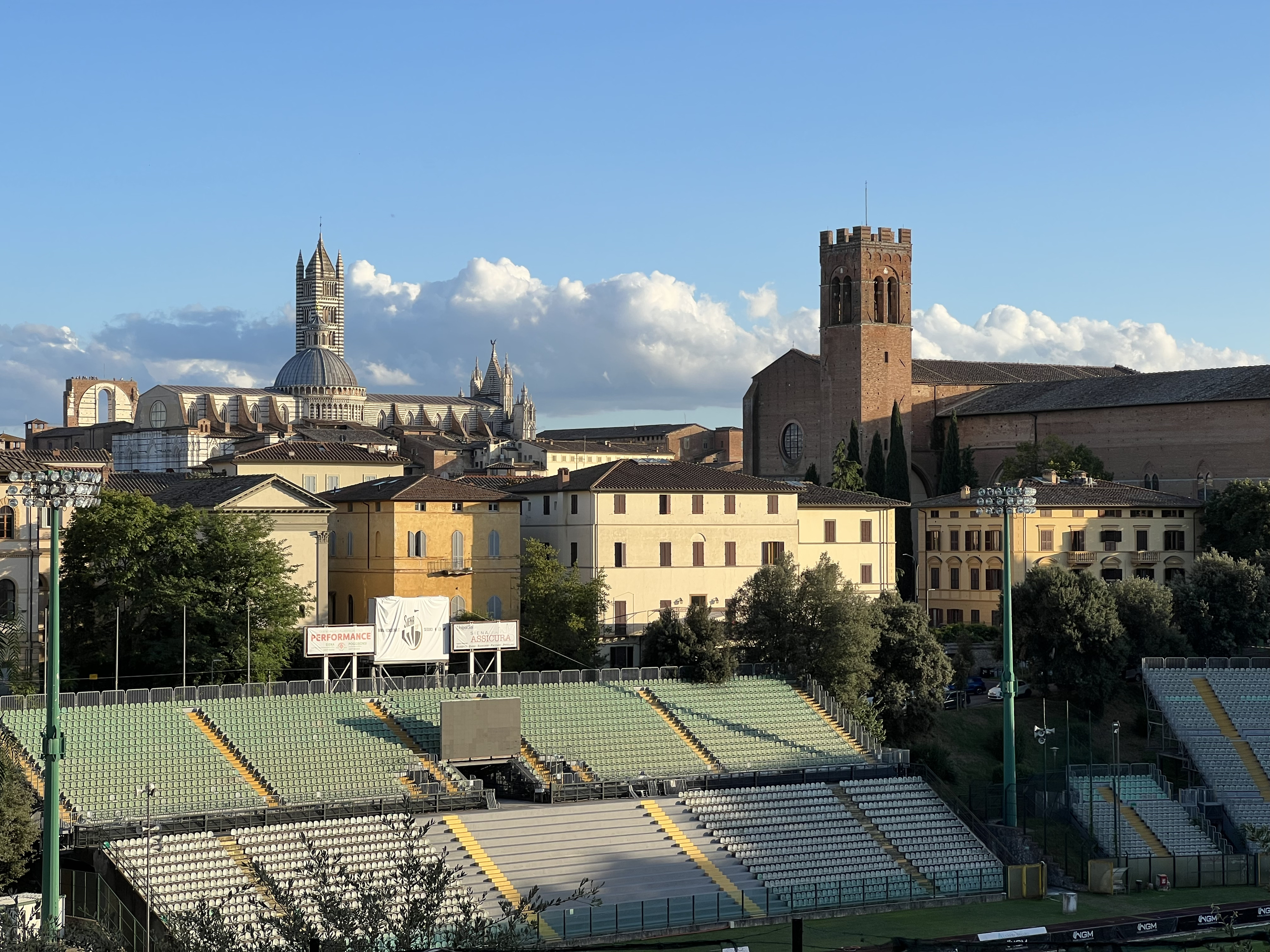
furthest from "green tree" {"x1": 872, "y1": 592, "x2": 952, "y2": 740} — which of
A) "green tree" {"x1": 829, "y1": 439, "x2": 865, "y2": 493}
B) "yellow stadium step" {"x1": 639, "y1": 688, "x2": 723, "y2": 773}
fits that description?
"green tree" {"x1": 829, "y1": 439, "x2": 865, "y2": 493}

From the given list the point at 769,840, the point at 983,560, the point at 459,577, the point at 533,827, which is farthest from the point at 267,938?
the point at 983,560

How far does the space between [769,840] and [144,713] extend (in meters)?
17.2

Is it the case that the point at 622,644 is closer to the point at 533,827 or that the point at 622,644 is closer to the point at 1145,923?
the point at 533,827

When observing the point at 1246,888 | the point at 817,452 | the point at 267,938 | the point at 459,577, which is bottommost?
the point at 1246,888

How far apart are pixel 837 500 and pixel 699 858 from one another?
30.3m

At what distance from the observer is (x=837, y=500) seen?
7194 centimetres

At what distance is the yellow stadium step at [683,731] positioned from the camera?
4966 centimetres

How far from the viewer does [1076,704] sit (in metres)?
63.0

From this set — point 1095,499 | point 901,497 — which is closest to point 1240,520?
point 1095,499

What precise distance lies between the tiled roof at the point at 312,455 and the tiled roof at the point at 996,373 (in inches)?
1535

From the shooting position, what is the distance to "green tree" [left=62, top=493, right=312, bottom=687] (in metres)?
51.2

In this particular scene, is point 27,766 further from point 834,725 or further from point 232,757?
point 834,725

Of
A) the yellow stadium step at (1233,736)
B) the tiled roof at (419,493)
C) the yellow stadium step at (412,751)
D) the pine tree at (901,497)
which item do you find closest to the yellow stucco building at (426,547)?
the tiled roof at (419,493)

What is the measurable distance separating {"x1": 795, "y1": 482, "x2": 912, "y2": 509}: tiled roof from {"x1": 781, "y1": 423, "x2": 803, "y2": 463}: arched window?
35548 mm
